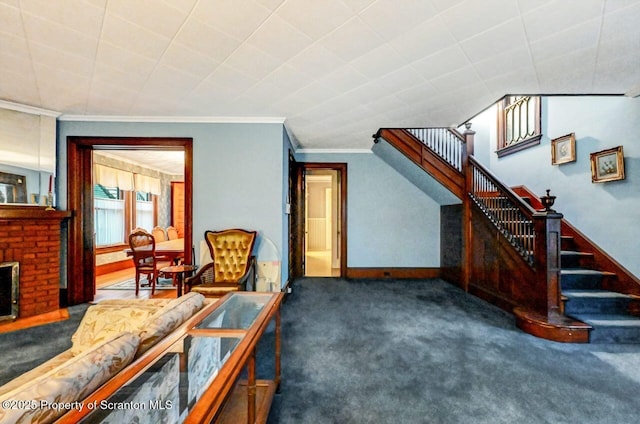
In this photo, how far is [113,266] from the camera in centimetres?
571

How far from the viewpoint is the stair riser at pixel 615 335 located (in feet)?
8.30

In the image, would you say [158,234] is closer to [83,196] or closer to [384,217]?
[83,196]


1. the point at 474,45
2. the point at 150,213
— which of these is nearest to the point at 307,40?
the point at 474,45

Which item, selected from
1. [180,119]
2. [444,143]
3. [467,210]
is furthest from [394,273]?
[180,119]

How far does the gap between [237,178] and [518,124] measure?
16.3ft

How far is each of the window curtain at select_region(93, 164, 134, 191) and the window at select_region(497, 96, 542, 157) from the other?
24.7ft

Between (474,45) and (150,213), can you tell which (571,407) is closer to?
(474,45)

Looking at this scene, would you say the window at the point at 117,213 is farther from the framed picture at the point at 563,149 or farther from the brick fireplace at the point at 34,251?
the framed picture at the point at 563,149

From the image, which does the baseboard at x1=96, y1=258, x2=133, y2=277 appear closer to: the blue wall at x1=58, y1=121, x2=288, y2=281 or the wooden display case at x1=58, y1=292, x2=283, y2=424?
the blue wall at x1=58, y1=121, x2=288, y2=281

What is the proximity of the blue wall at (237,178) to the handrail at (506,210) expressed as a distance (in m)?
2.92

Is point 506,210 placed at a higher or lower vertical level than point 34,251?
higher

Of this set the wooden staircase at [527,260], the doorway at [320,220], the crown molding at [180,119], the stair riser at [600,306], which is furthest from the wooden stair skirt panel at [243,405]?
the doorway at [320,220]

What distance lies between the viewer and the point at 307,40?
202 cm

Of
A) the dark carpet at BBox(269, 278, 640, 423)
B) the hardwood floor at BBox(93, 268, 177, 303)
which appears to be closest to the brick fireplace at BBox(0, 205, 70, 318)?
the hardwood floor at BBox(93, 268, 177, 303)
